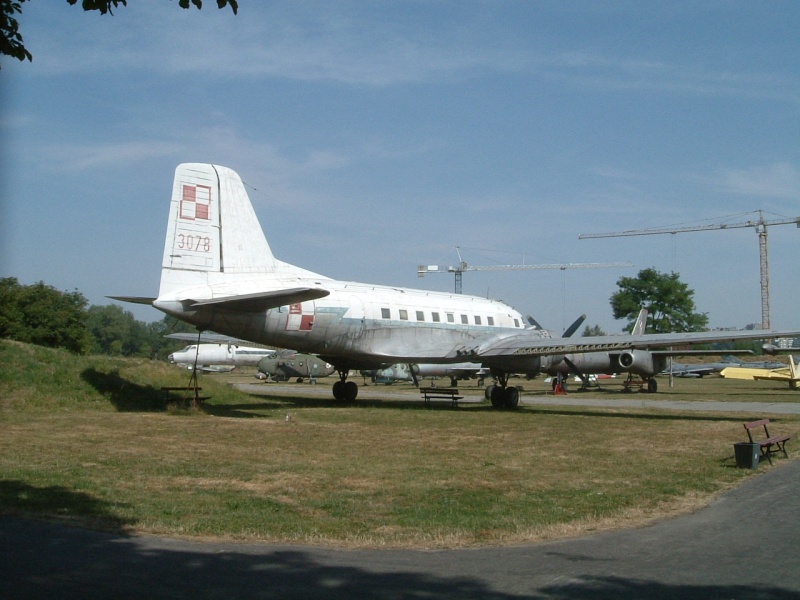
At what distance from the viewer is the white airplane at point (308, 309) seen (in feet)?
64.9

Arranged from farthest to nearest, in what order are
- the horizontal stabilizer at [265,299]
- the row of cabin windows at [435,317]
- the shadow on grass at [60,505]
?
the row of cabin windows at [435,317]
the horizontal stabilizer at [265,299]
the shadow on grass at [60,505]

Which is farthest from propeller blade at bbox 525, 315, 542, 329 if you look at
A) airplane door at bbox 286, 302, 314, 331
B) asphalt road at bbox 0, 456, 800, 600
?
asphalt road at bbox 0, 456, 800, 600

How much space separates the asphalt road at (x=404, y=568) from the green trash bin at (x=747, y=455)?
491cm

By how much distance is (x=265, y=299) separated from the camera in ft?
63.8

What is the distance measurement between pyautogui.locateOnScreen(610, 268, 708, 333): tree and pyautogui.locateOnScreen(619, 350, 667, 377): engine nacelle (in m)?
65.0

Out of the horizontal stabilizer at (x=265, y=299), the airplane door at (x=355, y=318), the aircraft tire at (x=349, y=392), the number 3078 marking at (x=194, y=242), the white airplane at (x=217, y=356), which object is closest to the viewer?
the horizontal stabilizer at (x=265, y=299)

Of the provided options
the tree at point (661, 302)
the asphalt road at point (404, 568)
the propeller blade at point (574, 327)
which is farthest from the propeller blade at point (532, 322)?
the tree at point (661, 302)

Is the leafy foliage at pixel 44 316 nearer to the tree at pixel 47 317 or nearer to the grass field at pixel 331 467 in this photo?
the tree at pixel 47 317

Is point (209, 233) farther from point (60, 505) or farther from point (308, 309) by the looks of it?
point (60, 505)

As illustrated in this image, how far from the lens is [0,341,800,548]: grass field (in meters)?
8.45

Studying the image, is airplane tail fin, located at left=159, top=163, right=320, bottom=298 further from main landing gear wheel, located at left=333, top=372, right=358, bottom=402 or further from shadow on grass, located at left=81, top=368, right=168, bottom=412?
main landing gear wheel, located at left=333, top=372, right=358, bottom=402

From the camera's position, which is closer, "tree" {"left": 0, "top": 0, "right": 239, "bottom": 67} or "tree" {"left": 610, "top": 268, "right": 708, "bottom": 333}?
"tree" {"left": 0, "top": 0, "right": 239, "bottom": 67}

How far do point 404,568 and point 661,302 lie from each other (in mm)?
108688

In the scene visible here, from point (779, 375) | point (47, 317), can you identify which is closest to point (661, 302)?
point (779, 375)
